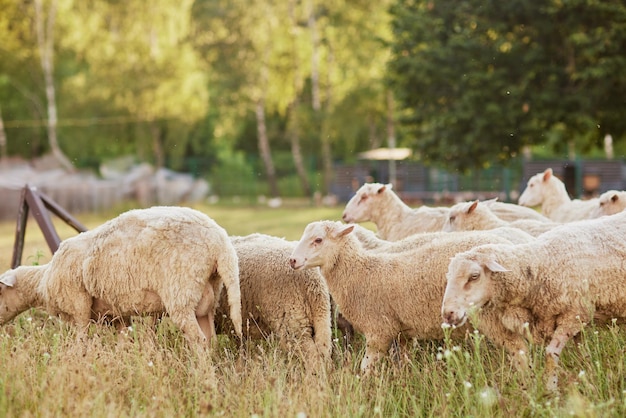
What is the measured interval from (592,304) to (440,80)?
1564cm

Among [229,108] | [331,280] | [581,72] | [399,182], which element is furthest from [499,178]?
[331,280]

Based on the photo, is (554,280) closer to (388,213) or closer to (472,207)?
(472,207)

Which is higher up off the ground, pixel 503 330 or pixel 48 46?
pixel 48 46

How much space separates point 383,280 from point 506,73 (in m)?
14.7


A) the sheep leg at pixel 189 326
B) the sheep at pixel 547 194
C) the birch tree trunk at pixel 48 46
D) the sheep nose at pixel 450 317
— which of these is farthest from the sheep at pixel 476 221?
the birch tree trunk at pixel 48 46

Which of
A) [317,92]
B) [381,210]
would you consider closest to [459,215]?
[381,210]

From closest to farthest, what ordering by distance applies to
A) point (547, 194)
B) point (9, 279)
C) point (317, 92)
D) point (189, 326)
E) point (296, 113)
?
point (189, 326) < point (9, 279) < point (547, 194) < point (317, 92) < point (296, 113)

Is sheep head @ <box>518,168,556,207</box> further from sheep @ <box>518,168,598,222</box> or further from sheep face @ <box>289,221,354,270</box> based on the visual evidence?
sheep face @ <box>289,221,354,270</box>

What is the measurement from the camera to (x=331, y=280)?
20.1ft

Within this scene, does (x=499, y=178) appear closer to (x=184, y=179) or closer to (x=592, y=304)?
(x=184, y=179)

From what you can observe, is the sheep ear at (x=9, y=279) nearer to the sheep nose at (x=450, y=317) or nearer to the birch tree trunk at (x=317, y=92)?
the sheep nose at (x=450, y=317)

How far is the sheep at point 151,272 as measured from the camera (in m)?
5.68

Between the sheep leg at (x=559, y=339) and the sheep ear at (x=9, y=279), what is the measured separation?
14.1 ft

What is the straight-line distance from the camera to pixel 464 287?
4984mm
